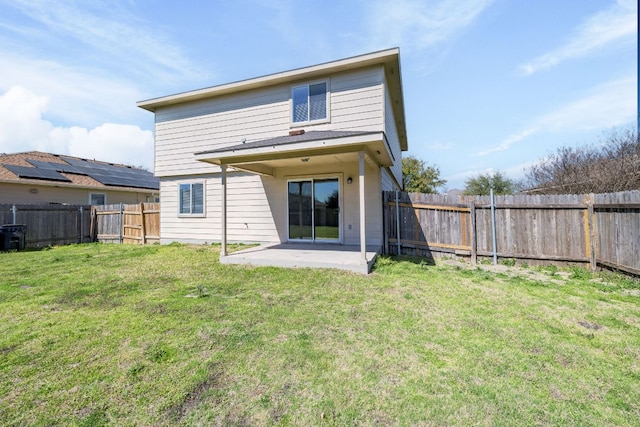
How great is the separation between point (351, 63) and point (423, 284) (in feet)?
19.9

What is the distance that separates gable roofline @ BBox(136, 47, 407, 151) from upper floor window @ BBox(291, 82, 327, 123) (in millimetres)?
319

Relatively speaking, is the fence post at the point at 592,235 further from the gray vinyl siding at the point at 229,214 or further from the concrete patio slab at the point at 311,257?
the gray vinyl siding at the point at 229,214

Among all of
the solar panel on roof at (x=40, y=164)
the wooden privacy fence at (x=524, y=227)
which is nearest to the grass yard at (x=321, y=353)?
the wooden privacy fence at (x=524, y=227)

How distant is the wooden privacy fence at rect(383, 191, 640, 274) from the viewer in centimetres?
530

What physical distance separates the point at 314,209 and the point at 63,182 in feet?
47.8

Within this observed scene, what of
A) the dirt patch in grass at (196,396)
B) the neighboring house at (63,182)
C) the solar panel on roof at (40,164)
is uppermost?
the solar panel on roof at (40,164)

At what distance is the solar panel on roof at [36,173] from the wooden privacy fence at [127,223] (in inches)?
174

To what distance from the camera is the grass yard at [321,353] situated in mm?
1984

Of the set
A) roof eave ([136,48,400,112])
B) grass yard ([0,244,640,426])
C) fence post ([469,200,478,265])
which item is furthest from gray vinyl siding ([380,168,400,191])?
grass yard ([0,244,640,426])

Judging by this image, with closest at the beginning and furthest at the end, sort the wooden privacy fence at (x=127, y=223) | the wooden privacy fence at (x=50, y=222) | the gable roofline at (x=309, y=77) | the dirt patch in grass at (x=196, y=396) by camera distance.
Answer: the dirt patch in grass at (x=196, y=396), the gable roofline at (x=309, y=77), the wooden privacy fence at (x=50, y=222), the wooden privacy fence at (x=127, y=223)

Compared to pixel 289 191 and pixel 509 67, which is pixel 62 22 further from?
pixel 509 67

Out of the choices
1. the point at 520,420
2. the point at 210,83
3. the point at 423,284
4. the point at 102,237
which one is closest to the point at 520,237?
the point at 423,284

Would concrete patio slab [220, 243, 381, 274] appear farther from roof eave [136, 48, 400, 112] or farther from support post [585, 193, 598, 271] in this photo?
roof eave [136, 48, 400, 112]

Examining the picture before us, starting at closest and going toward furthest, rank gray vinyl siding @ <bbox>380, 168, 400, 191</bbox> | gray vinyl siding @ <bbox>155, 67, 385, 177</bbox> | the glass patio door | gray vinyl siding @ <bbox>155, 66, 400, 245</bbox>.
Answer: gray vinyl siding @ <bbox>155, 67, 385, 177</bbox> → gray vinyl siding @ <bbox>155, 66, 400, 245</bbox> → the glass patio door → gray vinyl siding @ <bbox>380, 168, 400, 191</bbox>
